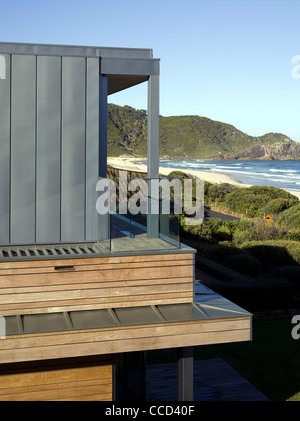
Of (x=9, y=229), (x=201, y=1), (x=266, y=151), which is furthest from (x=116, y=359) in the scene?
(x=266, y=151)

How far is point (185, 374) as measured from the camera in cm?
648

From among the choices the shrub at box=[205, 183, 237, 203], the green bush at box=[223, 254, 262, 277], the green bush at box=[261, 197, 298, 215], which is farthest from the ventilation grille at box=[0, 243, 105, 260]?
the shrub at box=[205, 183, 237, 203]

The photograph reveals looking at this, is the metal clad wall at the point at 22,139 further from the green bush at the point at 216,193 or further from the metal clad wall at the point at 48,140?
the green bush at the point at 216,193

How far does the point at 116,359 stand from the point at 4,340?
1.74 meters

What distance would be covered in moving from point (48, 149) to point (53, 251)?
1413 mm

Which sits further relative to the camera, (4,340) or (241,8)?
(241,8)

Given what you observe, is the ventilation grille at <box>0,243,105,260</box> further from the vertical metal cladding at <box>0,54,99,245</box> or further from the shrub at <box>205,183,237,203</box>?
the shrub at <box>205,183,237,203</box>

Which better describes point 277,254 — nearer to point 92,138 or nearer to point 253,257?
point 253,257

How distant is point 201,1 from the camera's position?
89.9 ft

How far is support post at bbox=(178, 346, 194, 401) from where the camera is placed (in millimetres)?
6484

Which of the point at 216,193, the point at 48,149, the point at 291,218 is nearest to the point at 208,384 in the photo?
the point at 48,149

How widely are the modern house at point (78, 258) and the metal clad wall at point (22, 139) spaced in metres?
0.01

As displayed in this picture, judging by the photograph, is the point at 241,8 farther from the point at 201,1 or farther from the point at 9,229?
the point at 9,229

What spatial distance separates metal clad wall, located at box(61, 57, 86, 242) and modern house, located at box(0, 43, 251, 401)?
0.01 metres
